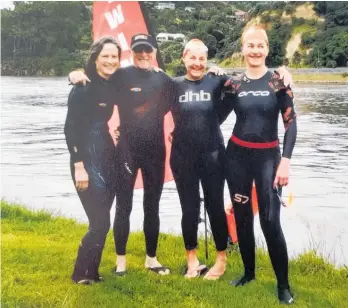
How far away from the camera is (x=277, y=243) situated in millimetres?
4086

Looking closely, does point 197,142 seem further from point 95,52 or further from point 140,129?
point 95,52

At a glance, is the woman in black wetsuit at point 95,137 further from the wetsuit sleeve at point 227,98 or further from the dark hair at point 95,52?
the wetsuit sleeve at point 227,98

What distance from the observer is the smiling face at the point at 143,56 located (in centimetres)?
427

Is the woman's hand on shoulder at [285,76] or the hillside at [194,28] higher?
the hillside at [194,28]

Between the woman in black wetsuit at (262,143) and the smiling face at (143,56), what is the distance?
2.18 feet

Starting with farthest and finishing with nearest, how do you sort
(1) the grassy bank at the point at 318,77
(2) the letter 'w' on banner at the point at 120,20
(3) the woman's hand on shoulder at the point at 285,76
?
(1) the grassy bank at the point at 318,77
(2) the letter 'w' on banner at the point at 120,20
(3) the woman's hand on shoulder at the point at 285,76

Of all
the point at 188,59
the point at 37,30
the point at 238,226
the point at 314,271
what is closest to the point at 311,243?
the point at 314,271

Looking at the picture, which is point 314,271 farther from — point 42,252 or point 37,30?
point 37,30

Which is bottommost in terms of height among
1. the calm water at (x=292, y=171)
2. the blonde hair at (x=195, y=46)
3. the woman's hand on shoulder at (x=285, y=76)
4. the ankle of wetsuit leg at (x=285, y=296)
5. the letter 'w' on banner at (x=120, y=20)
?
the calm water at (x=292, y=171)

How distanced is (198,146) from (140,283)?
1121 mm

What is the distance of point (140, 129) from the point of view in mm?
4324

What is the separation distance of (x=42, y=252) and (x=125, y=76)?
1718 mm

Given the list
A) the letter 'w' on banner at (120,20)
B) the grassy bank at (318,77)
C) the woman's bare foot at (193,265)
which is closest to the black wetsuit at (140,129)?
the woman's bare foot at (193,265)

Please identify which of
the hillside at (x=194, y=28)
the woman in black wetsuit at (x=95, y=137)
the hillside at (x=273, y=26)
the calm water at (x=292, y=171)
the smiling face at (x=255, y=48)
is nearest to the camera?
the smiling face at (x=255, y=48)
